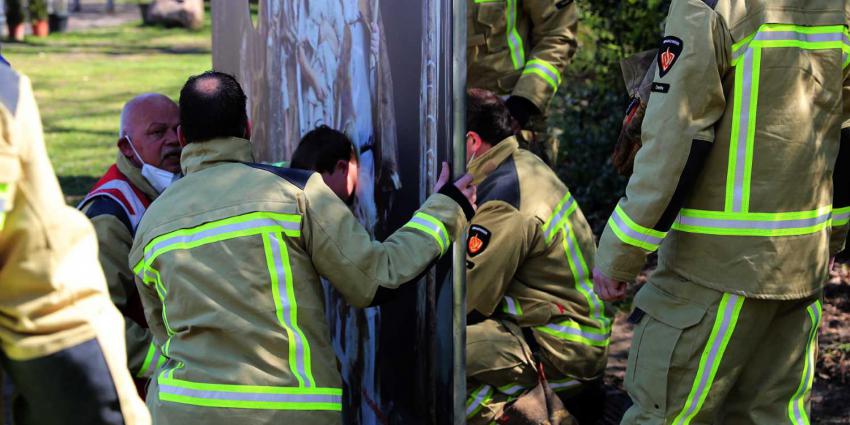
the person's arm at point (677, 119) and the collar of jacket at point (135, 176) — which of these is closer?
the person's arm at point (677, 119)

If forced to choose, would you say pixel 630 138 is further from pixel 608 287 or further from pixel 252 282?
pixel 252 282

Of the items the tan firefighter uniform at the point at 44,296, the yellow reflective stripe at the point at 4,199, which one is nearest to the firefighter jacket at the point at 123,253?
the tan firefighter uniform at the point at 44,296

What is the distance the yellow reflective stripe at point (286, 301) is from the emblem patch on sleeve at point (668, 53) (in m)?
1.10

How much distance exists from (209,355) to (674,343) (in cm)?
124

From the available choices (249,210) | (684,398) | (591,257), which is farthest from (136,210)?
(684,398)

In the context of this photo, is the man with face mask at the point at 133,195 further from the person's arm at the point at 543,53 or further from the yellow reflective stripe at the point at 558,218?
the person's arm at the point at 543,53

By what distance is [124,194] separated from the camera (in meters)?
3.79

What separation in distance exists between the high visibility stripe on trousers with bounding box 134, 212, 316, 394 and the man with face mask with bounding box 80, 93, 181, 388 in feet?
1.40

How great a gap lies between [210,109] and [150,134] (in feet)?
2.86

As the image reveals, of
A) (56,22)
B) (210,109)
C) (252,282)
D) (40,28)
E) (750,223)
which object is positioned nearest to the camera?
(252,282)

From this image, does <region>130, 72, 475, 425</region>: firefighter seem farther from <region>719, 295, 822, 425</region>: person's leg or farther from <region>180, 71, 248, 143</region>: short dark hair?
<region>719, 295, 822, 425</region>: person's leg

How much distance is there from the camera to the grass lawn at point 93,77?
10.6 metres

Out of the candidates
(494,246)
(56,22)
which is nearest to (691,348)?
(494,246)

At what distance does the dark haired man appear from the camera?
359 centimetres
